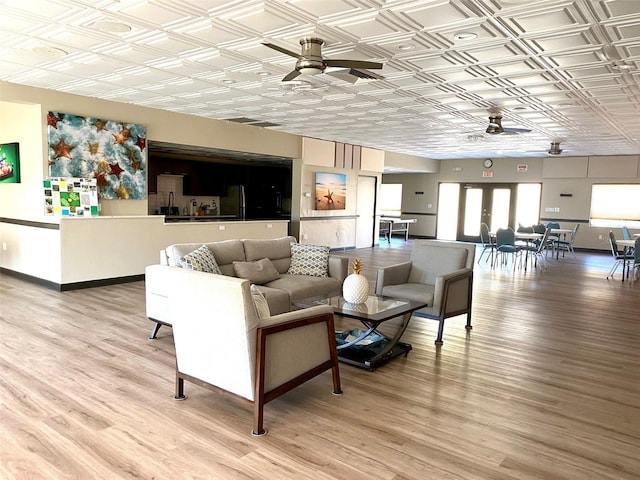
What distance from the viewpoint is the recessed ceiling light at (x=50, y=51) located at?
190 inches

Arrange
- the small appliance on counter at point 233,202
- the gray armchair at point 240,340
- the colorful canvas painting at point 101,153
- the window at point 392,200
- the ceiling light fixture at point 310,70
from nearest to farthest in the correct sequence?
the gray armchair at point 240,340
the ceiling light fixture at point 310,70
the colorful canvas painting at point 101,153
the small appliance on counter at point 233,202
the window at point 392,200

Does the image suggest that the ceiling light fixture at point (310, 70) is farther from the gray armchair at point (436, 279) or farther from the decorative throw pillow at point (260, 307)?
the gray armchair at point (436, 279)

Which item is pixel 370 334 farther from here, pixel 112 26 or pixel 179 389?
pixel 112 26

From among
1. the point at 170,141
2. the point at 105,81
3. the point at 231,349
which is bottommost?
the point at 231,349

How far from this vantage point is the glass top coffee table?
3965 mm

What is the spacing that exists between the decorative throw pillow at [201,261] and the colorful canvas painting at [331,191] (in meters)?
7.07

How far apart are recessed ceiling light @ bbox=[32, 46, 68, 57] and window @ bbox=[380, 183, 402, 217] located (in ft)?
46.0

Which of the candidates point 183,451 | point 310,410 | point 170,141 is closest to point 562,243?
point 170,141

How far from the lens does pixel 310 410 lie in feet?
10.4

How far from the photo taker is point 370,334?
4418mm

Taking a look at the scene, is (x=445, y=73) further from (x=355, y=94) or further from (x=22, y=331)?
(x=22, y=331)

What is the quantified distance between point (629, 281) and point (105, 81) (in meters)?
9.68

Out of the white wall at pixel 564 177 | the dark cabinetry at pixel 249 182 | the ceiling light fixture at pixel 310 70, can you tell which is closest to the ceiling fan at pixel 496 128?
the ceiling light fixture at pixel 310 70

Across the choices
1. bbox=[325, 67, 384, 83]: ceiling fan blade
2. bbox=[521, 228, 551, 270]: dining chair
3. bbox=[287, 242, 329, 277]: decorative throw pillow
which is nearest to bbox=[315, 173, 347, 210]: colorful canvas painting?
bbox=[521, 228, 551, 270]: dining chair
